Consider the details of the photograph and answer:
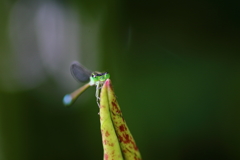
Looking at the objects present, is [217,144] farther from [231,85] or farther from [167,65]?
[167,65]

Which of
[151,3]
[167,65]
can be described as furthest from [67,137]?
[151,3]

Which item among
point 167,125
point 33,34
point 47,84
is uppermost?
point 33,34

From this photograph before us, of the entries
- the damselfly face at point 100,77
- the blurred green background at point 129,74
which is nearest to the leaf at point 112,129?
the damselfly face at point 100,77

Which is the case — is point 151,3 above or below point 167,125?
above

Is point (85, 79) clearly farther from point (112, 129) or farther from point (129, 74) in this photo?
point (129, 74)

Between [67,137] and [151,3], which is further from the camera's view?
[67,137]

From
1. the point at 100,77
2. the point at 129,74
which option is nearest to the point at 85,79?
the point at 100,77

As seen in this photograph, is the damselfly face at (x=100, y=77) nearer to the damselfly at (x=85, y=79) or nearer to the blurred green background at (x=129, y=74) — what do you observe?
the damselfly at (x=85, y=79)
